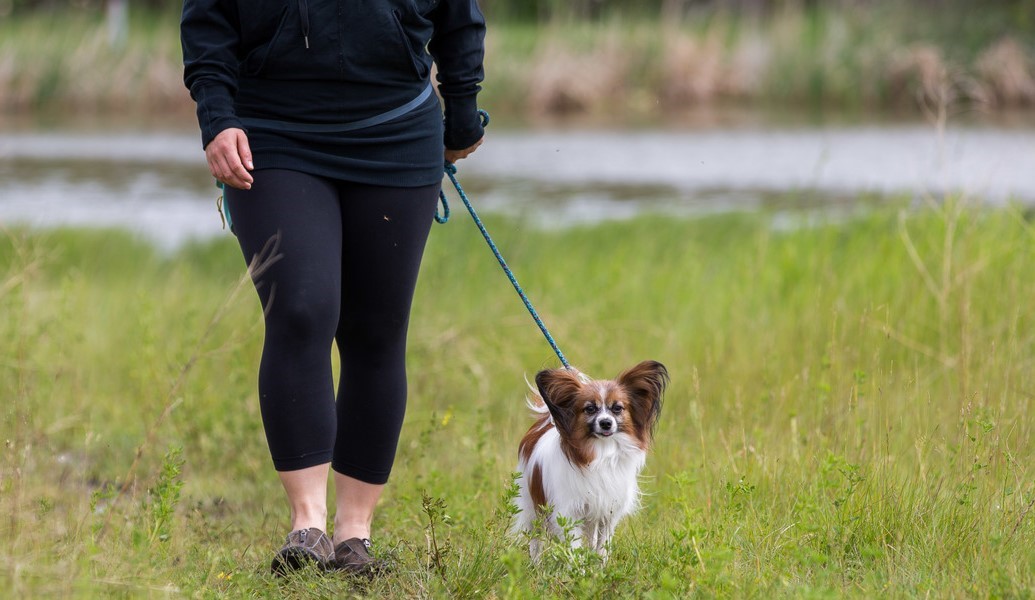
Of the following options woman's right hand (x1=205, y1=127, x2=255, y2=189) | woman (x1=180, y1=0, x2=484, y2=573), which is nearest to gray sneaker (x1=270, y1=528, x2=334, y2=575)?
woman (x1=180, y1=0, x2=484, y2=573)

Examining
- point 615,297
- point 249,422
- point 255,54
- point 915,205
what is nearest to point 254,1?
point 255,54

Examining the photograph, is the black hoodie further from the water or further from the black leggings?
the water

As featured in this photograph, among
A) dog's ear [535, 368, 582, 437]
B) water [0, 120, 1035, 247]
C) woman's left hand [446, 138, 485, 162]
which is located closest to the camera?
dog's ear [535, 368, 582, 437]

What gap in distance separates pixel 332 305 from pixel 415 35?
664 millimetres

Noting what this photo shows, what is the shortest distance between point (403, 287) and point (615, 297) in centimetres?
338

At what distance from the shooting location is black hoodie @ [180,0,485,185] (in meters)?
2.72

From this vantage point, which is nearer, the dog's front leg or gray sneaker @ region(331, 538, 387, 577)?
gray sneaker @ region(331, 538, 387, 577)

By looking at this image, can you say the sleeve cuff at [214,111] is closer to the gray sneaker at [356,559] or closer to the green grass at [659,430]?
the green grass at [659,430]

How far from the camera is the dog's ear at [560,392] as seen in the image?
300 centimetres

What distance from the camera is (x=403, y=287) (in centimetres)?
296

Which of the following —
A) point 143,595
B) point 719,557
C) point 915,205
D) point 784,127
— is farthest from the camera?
point 784,127

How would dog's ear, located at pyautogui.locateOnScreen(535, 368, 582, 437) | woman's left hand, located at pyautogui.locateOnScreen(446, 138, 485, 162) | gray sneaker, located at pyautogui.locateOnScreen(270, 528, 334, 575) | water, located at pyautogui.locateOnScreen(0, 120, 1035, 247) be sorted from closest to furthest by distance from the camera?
gray sneaker, located at pyautogui.locateOnScreen(270, 528, 334, 575) → dog's ear, located at pyautogui.locateOnScreen(535, 368, 582, 437) → woman's left hand, located at pyautogui.locateOnScreen(446, 138, 485, 162) → water, located at pyautogui.locateOnScreen(0, 120, 1035, 247)

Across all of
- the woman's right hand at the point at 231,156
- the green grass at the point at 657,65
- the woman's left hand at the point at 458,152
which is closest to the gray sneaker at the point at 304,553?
the woman's right hand at the point at 231,156

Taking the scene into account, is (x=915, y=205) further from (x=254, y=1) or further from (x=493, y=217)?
(x=254, y=1)
